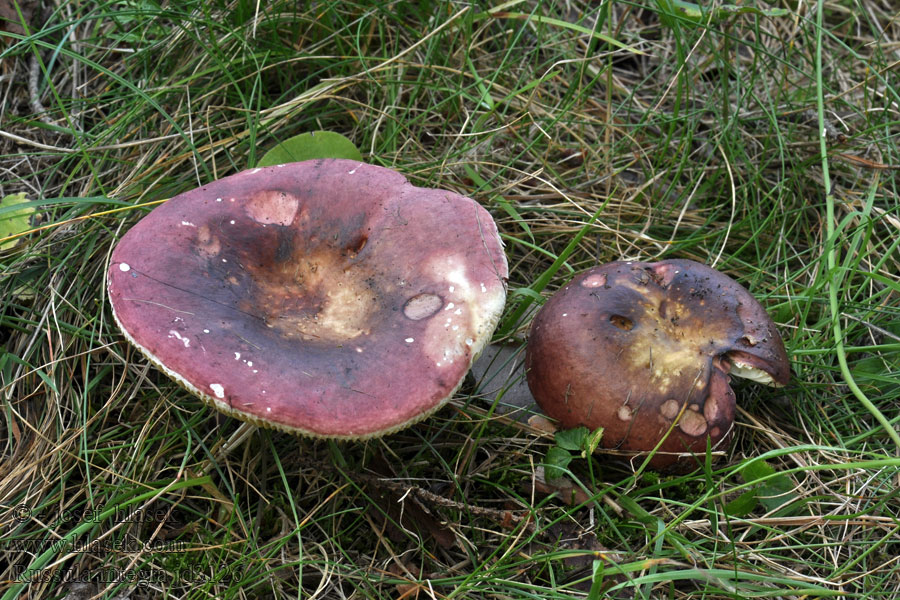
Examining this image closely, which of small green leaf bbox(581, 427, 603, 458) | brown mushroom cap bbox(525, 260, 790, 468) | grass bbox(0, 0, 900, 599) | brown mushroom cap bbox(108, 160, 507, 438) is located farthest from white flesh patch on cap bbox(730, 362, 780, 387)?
brown mushroom cap bbox(108, 160, 507, 438)

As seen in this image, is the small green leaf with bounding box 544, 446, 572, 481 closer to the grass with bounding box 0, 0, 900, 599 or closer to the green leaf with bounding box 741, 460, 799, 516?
the grass with bounding box 0, 0, 900, 599

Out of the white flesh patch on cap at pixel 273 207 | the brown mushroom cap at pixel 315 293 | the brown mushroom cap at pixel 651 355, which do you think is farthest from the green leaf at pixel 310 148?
the brown mushroom cap at pixel 651 355

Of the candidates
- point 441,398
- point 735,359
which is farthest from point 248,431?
point 735,359

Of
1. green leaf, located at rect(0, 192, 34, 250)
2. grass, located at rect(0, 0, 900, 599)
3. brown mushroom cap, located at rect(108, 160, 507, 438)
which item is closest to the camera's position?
brown mushroom cap, located at rect(108, 160, 507, 438)

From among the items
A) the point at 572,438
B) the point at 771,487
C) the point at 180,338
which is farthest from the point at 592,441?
the point at 180,338

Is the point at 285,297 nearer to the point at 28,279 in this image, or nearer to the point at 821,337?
the point at 28,279
